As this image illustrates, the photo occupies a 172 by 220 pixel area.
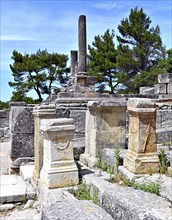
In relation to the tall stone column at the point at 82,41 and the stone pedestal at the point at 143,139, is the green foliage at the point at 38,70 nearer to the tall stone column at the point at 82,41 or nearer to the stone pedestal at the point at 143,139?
the tall stone column at the point at 82,41

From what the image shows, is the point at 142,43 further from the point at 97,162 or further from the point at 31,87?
the point at 97,162

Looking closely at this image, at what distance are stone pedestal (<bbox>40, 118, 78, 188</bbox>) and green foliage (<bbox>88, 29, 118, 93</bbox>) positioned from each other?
27366 mm

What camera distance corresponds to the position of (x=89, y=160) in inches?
195

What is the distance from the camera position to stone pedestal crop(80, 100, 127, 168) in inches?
189

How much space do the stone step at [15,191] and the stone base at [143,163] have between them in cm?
162

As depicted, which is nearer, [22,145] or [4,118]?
[22,145]

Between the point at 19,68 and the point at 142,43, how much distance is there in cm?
1335

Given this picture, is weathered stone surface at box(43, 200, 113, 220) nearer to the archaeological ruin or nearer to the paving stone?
the archaeological ruin

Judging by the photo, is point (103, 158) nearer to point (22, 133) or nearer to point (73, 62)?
point (22, 133)

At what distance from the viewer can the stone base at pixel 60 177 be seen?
3.90 m

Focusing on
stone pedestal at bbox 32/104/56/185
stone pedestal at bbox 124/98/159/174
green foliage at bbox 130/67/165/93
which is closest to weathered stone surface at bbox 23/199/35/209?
stone pedestal at bbox 32/104/56/185

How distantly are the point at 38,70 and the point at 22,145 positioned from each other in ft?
92.3

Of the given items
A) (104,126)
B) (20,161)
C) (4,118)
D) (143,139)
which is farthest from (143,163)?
(4,118)

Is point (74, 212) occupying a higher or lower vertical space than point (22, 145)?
higher
